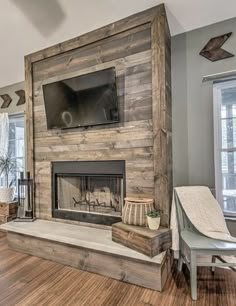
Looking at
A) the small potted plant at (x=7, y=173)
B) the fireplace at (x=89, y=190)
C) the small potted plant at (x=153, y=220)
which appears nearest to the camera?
the small potted plant at (x=153, y=220)

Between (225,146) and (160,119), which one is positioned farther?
(225,146)

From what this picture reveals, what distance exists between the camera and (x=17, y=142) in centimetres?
425

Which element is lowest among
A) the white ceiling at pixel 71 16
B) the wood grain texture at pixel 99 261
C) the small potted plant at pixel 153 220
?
the wood grain texture at pixel 99 261

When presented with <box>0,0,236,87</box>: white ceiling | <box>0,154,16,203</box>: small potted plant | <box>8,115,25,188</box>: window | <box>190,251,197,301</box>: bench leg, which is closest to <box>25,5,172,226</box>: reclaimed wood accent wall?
<box>0,0,236,87</box>: white ceiling

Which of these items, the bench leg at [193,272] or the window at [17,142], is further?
the window at [17,142]

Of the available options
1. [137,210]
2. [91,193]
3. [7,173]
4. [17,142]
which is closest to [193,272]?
[137,210]

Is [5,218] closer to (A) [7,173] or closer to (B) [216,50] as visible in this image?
(A) [7,173]

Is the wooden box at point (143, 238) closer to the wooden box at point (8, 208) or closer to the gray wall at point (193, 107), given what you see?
the gray wall at point (193, 107)

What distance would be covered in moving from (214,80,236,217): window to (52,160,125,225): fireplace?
3.49 ft

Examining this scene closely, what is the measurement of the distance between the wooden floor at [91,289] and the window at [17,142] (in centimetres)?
214

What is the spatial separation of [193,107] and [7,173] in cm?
341

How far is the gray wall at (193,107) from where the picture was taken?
2.48 m

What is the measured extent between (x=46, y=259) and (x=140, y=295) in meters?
1.21

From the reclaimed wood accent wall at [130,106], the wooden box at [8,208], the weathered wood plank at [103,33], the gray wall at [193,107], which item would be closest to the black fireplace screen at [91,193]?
the reclaimed wood accent wall at [130,106]
